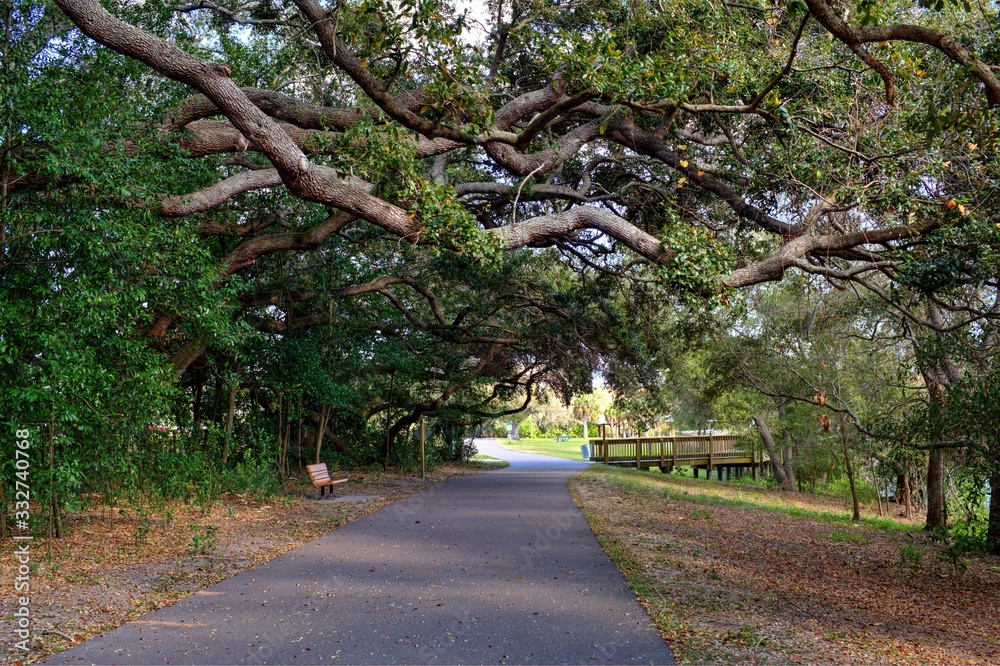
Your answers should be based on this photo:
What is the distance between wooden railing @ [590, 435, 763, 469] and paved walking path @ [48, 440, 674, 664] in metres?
22.1

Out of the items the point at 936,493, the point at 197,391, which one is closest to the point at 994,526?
the point at 936,493

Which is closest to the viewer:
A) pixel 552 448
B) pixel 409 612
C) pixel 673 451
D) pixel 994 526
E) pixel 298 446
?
pixel 409 612

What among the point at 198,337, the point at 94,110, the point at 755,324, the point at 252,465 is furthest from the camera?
the point at 755,324

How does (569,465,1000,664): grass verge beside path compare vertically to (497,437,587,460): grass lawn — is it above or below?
above

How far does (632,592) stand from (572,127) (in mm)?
9858

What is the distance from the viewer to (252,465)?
1409 centimetres

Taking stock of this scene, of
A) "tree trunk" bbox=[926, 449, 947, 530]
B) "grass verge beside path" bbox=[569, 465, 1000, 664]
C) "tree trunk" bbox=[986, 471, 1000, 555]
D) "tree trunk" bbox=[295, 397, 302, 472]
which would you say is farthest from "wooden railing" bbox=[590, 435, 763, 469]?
"tree trunk" bbox=[986, 471, 1000, 555]

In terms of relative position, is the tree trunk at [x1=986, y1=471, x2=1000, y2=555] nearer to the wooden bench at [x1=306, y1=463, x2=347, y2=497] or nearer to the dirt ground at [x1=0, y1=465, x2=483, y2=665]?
the dirt ground at [x1=0, y1=465, x2=483, y2=665]

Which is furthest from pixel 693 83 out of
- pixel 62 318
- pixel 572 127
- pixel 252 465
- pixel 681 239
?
pixel 252 465

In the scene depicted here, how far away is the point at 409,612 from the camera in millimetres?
6043

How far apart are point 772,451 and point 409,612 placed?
77.7ft

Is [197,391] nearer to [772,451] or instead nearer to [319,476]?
[319,476]

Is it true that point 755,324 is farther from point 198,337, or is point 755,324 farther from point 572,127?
point 198,337

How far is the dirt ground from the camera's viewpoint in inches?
225
